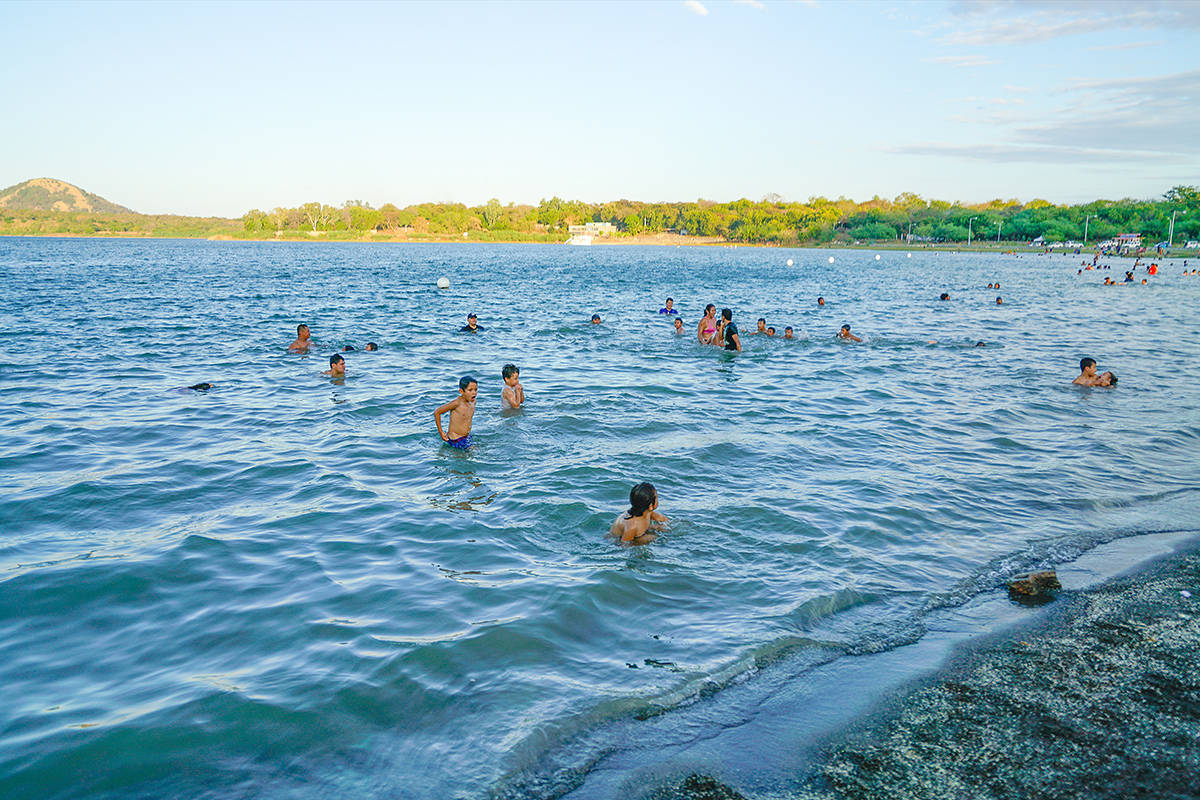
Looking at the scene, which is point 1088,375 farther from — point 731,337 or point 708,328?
point 708,328

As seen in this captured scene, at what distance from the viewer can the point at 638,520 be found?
8.05m

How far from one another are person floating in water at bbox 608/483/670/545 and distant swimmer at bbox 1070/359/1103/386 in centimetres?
1348

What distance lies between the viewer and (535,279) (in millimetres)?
59688

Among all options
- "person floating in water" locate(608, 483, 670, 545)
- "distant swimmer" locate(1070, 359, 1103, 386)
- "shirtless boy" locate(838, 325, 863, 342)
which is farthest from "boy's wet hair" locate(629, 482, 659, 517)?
"shirtless boy" locate(838, 325, 863, 342)

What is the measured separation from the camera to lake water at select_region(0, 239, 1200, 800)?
5.00 meters

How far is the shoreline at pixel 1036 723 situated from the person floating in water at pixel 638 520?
10.6 ft

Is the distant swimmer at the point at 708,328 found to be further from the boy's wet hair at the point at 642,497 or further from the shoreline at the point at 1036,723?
the shoreline at the point at 1036,723

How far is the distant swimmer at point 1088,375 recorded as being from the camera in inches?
655

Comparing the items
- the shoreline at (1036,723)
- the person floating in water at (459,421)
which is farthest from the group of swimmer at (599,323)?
the shoreline at (1036,723)

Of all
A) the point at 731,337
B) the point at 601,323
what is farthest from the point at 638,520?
the point at 601,323

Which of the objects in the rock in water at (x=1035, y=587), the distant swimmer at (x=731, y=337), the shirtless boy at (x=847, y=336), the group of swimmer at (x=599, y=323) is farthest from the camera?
the shirtless boy at (x=847, y=336)

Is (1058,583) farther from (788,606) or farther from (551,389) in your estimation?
(551,389)

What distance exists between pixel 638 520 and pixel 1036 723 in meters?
4.17

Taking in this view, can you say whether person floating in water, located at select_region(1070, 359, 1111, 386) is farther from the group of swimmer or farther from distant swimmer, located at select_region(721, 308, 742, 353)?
distant swimmer, located at select_region(721, 308, 742, 353)
